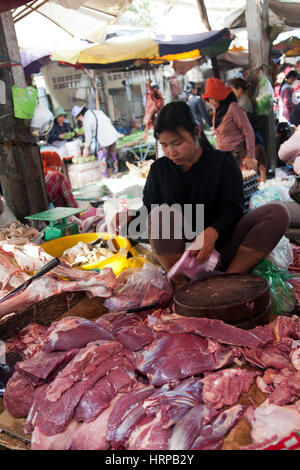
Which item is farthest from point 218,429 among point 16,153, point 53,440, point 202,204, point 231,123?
point 231,123

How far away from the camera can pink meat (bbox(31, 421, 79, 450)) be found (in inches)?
67.3

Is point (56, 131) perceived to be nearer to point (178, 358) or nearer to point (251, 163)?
point (251, 163)

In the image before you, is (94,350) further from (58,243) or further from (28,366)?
(58,243)

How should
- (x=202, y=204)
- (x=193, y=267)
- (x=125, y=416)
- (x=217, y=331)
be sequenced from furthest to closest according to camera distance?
(x=202, y=204)
(x=193, y=267)
(x=217, y=331)
(x=125, y=416)

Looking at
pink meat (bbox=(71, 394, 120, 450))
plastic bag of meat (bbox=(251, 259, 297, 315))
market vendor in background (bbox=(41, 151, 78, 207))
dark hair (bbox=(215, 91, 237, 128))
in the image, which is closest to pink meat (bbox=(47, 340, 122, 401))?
pink meat (bbox=(71, 394, 120, 450))

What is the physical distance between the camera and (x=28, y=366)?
6.83 ft

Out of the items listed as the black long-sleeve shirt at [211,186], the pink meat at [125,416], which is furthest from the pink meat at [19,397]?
the black long-sleeve shirt at [211,186]

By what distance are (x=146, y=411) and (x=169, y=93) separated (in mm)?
12923

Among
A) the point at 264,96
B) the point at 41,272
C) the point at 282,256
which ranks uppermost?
the point at 264,96

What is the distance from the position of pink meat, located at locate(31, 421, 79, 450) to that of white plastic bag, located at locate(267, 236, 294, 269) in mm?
2114

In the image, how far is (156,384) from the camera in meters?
1.97

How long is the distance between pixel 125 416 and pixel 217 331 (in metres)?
0.73

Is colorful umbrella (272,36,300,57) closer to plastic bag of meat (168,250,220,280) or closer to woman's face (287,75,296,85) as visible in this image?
woman's face (287,75,296,85)

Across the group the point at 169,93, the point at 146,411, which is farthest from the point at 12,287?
the point at 169,93
